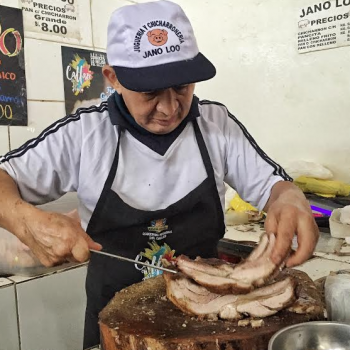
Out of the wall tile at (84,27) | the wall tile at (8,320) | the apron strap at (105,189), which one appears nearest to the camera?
the apron strap at (105,189)

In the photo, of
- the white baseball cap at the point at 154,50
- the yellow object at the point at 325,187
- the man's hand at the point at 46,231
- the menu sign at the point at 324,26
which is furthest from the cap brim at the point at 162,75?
the menu sign at the point at 324,26

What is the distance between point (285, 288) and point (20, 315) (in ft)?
4.42

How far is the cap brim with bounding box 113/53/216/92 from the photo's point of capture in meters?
1.12

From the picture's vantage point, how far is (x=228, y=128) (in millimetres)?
1508

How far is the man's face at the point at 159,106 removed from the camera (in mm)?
1208

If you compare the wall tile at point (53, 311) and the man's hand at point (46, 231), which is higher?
the man's hand at point (46, 231)

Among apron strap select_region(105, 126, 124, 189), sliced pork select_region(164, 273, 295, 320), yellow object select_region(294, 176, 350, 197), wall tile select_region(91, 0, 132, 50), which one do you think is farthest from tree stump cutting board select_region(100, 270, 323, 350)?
wall tile select_region(91, 0, 132, 50)

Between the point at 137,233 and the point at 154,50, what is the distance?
583 millimetres

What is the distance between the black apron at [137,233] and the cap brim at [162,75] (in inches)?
10.6

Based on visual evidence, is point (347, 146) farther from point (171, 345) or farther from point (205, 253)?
point (171, 345)

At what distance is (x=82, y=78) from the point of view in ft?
7.62

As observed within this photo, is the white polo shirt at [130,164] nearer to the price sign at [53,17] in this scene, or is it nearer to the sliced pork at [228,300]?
the sliced pork at [228,300]

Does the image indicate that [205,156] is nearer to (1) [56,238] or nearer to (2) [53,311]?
(1) [56,238]

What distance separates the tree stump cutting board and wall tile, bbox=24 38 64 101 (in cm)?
138
